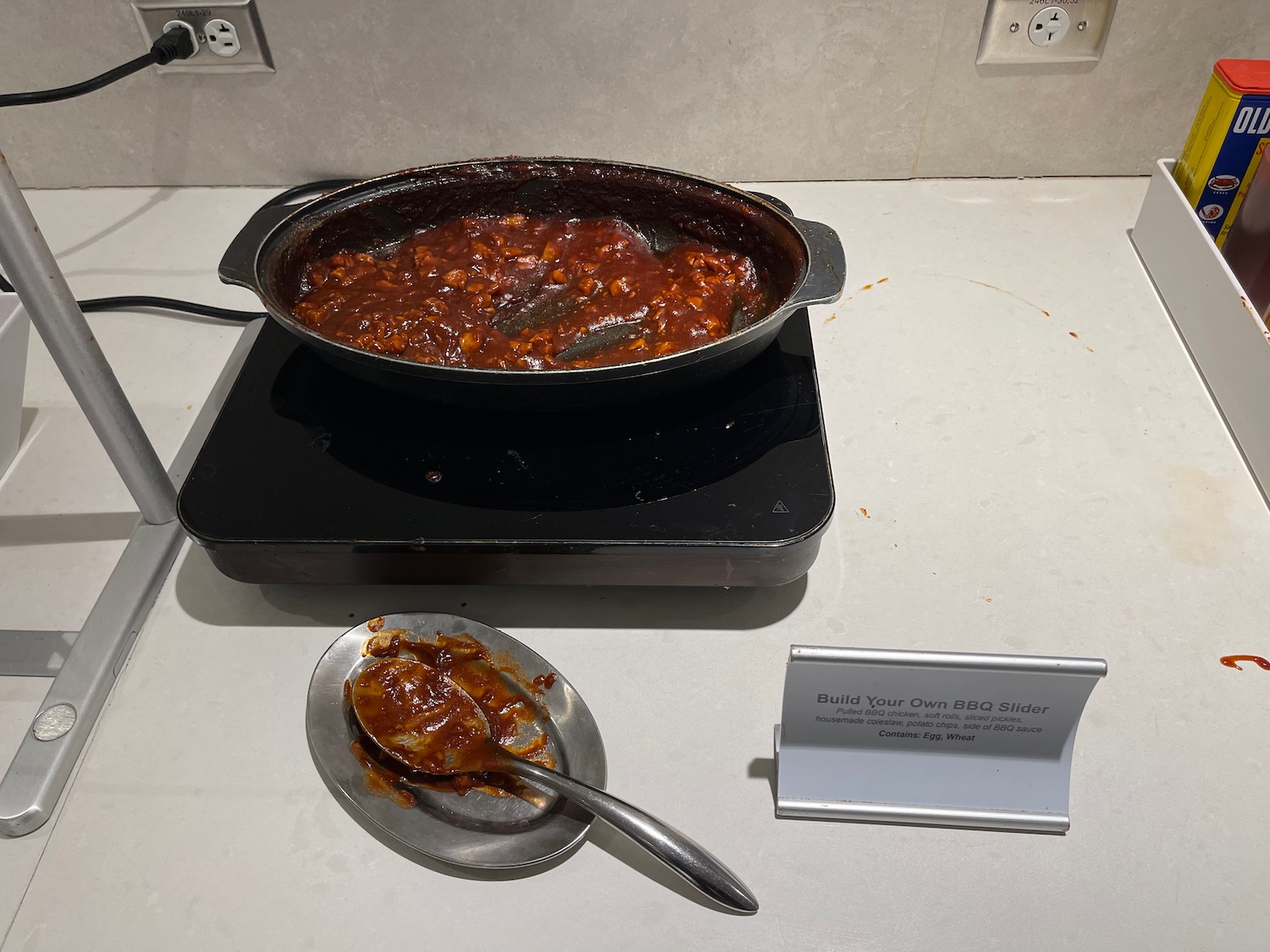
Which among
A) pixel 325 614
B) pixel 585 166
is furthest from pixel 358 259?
pixel 325 614

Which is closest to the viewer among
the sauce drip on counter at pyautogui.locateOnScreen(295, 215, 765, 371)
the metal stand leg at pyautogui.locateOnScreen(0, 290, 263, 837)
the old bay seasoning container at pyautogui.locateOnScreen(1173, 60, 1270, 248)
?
the metal stand leg at pyautogui.locateOnScreen(0, 290, 263, 837)

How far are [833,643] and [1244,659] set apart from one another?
33cm

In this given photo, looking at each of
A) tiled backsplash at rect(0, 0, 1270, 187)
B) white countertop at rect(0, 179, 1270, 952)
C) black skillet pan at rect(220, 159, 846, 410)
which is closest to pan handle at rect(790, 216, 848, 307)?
black skillet pan at rect(220, 159, 846, 410)

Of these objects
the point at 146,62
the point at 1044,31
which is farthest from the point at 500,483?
the point at 1044,31

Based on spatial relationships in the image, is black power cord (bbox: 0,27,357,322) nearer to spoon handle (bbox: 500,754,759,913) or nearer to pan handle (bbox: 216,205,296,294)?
pan handle (bbox: 216,205,296,294)

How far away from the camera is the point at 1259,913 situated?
23.6 inches

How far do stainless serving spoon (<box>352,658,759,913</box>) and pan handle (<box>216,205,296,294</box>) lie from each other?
0.34m

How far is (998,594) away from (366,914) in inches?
21.8

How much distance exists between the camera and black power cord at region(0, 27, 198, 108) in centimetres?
105

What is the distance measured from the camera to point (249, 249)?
0.79 metres

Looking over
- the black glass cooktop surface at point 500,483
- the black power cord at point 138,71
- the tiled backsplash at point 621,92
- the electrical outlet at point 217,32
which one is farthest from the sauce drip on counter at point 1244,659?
the electrical outlet at point 217,32

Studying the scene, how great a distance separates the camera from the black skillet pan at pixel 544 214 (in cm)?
69

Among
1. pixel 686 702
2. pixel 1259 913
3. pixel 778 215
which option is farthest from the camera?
pixel 778 215

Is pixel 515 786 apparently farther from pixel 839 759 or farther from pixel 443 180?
pixel 443 180
